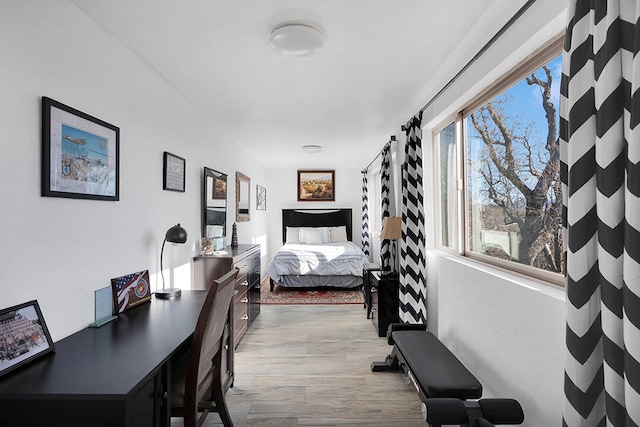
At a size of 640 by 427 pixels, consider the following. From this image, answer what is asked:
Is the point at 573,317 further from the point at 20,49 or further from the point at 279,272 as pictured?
the point at 279,272

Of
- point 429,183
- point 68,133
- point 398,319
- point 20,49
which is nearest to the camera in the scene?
point 20,49

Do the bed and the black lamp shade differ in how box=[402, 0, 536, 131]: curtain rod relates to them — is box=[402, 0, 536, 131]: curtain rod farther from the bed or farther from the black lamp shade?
the bed

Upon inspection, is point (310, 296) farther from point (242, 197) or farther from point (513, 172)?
point (513, 172)

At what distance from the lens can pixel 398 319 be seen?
12.1 ft

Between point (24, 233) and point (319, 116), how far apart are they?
2844 millimetres

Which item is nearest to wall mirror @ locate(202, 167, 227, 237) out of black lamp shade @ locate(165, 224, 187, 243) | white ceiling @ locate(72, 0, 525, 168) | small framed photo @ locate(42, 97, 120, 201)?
white ceiling @ locate(72, 0, 525, 168)

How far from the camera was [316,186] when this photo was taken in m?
7.89

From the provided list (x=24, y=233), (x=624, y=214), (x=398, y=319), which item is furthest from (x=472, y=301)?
(x=24, y=233)

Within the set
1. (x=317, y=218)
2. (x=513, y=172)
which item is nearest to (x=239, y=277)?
(x=513, y=172)

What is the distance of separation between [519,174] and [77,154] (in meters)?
2.32

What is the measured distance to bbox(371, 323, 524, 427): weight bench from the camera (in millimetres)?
1466

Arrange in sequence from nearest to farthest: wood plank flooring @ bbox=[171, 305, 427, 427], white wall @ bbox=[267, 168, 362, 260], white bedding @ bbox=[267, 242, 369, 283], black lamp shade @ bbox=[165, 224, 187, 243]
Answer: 1. wood plank flooring @ bbox=[171, 305, 427, 427]
2. black lamp shade @ bbox=[165, 224, 187, 243]
3. white bedding @ bbox=[267, 242, 369, 283]
4. white wall @ bbox=[267, 168, 362, 260]

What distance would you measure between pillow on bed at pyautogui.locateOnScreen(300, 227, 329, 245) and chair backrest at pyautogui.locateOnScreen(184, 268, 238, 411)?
5234 millimetres

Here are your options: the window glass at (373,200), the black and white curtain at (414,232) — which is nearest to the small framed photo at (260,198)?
the window glass at (373,200)
